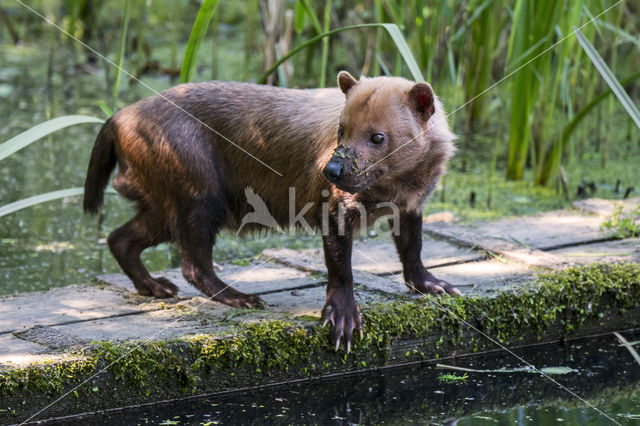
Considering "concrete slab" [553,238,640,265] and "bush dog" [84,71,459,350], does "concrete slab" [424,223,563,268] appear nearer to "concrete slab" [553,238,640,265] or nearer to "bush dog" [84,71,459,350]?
"concrete slab" [553,238,640,265]

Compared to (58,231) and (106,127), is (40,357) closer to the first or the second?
(106,127)

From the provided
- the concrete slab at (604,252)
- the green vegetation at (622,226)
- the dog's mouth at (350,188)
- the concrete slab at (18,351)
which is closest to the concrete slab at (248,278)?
the concrete slab at (18,351)

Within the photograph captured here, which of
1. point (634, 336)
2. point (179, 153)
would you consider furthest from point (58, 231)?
point (634, 336)

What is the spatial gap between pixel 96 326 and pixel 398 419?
121cm

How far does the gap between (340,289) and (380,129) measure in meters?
0.66

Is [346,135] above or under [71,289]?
above

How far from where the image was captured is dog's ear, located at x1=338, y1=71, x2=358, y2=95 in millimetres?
3562

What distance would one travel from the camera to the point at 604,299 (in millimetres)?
4191

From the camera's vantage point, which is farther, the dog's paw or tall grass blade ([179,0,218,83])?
tall grass blade ([179,0,218,83])

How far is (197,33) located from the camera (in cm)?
423

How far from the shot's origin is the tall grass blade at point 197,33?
413 cm

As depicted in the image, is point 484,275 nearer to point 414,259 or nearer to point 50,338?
point 414,259

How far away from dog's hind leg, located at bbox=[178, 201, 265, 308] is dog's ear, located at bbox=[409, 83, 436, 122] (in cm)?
94

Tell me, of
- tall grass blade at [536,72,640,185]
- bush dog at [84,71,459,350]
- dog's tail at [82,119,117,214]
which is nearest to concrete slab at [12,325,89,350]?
bush dog at [84,71,459,350]
